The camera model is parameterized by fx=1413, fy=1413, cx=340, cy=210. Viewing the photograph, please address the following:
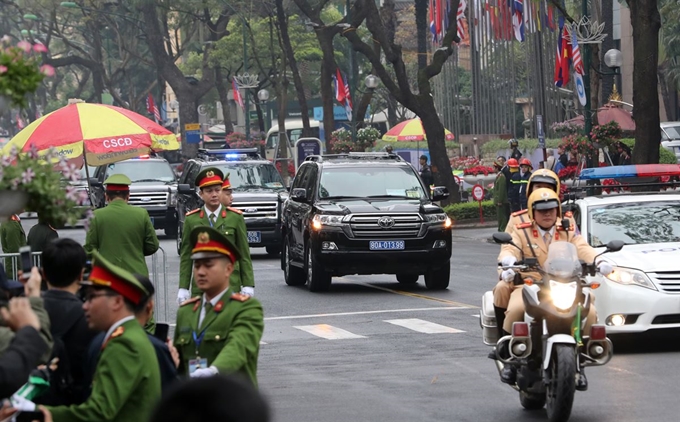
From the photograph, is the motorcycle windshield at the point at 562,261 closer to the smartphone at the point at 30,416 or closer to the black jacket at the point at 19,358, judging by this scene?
the smartphone at the point at 30,416

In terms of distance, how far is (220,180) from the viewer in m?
12.2

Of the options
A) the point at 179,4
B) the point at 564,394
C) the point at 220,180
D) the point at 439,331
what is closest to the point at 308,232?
the point at 439,331

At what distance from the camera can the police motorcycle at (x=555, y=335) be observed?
371 inches

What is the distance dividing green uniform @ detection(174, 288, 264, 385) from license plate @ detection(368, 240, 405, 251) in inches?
514

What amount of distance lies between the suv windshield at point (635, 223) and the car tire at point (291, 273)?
7.75m

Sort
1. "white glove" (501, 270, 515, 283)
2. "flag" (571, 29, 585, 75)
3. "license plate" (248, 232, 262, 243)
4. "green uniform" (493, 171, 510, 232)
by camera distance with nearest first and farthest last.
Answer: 1. "white glove" (501, 270, 515, 283)
2. "license plate" (248, 232, 262, 243)
3. "green uniform" (493, 171, 510, 232)
4. "flag" (571, 29, 585, 75)

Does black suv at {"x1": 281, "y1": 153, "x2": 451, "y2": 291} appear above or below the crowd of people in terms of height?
below

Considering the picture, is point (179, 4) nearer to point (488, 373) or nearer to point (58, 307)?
point (488, 373)

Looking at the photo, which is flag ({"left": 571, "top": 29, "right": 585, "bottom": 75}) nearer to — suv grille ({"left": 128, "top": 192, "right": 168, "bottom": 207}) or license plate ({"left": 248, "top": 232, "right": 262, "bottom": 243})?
suv grille ({"left": 128, "top": 192, "right": 168, "bottom": 207})

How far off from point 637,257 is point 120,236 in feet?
16.1

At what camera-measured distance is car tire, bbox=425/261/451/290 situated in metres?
20.1

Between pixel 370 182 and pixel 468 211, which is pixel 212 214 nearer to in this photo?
pixel 370 182

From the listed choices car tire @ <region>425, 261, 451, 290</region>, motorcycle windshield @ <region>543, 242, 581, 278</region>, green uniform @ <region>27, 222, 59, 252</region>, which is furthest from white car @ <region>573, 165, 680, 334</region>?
car tire @ <region>425, 261, 451, 290</region>

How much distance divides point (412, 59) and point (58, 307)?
2721 inches
